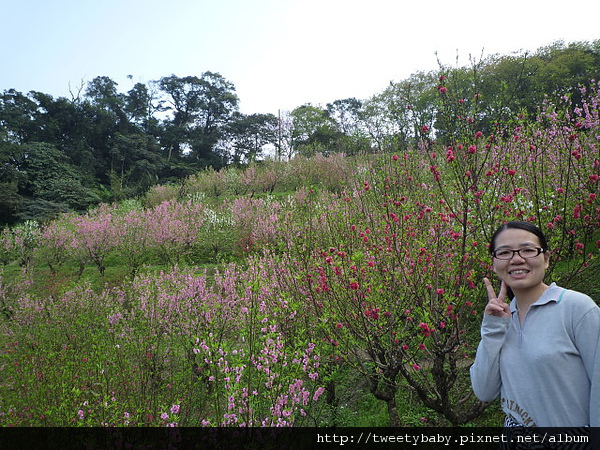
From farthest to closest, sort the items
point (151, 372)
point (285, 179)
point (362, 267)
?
point (285, 179), point (151, 372), point (362, 267)

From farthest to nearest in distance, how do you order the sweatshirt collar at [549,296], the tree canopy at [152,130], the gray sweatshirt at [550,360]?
the tree canopy at [152,130], the sweatshirt collar at [549,296], the gray sweatshirt at [550,360]

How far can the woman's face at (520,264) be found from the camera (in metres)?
1.50

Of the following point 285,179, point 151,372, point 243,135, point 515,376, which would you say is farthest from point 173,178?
point 515,376

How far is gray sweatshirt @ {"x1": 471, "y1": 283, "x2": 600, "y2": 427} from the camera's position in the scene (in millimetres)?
1289

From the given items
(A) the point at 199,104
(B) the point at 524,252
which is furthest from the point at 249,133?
(B) the point at 524,252

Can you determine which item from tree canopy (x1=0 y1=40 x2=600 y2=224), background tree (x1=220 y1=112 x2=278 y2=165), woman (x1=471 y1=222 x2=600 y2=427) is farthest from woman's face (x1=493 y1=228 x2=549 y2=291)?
background tree (x1=220 y1=112 x2=278 y2=165)

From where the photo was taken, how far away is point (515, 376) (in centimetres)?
145

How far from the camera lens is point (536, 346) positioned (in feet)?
4.56

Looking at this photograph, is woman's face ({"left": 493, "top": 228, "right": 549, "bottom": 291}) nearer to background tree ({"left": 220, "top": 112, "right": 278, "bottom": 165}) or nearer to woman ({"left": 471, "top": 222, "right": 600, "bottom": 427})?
woman ({"left": 471, "top": 222, "right": 600, "bottom": 427})

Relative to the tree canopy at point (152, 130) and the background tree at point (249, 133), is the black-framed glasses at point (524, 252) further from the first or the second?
the background tree at point (249, 133)

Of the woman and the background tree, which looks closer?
A: the woman

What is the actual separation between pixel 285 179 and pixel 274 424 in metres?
20.1

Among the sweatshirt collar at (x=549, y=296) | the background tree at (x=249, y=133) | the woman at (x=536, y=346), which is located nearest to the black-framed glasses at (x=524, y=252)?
the woman at (x=536, y=346)
